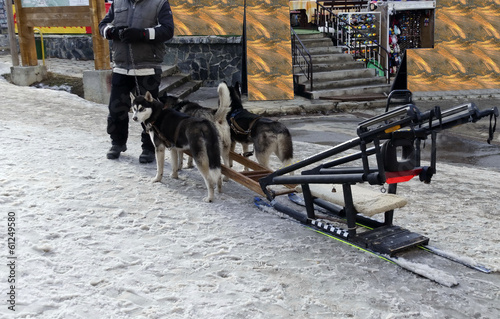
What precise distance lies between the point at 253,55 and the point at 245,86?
0.94 meters

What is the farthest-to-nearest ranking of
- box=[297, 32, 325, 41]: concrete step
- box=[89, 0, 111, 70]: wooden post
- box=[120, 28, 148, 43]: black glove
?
box=[297, 32, 325, 41]: concrete step < box=[89, 0, 111, 70]: wooden post < box=[120, 28, 148, 43]: black glove

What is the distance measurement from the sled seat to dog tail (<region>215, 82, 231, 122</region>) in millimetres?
1477

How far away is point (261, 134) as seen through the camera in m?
5.63

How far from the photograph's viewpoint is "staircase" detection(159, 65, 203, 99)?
12.7m

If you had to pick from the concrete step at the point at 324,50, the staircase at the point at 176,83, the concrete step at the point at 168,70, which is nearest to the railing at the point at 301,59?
the concrete step at the point at 324,50

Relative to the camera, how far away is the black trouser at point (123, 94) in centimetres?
631

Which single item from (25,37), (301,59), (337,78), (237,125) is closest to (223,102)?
(237,125)

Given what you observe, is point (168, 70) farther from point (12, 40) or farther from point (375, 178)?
point (375, 178)

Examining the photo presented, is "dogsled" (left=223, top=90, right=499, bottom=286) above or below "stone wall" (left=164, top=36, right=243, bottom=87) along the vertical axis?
below

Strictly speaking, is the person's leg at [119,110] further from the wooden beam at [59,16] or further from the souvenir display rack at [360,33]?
the souvenir display rack at [360,33]

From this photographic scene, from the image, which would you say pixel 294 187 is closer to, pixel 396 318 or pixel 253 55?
pixel 396 318

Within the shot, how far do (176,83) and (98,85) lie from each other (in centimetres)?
312

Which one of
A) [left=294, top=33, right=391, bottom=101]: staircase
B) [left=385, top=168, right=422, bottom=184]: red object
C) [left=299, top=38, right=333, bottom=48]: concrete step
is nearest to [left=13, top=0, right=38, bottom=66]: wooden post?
[left=294, top=33, right=391, bottom=101]: staircase

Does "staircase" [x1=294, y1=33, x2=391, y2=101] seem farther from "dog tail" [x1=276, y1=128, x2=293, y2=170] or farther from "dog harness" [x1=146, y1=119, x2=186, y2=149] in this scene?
"dog harness" [x1=146, y1=119, x2=186, y2=149]
